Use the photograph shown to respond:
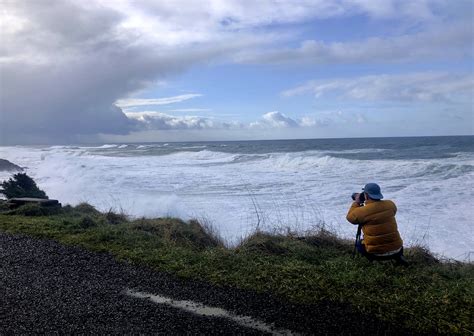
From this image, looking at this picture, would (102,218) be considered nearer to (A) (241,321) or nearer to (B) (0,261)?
(B) (0,261)

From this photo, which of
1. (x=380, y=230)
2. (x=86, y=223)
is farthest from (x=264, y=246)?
(x=86, y=223)

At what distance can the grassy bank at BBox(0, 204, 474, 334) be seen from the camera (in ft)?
13.6

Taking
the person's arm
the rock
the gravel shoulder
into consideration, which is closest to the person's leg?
the person's arm

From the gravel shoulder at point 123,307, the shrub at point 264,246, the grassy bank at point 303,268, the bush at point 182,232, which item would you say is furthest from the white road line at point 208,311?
the bush at point 182,232

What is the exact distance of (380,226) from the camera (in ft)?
17.7

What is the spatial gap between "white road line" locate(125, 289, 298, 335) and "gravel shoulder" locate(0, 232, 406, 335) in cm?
7

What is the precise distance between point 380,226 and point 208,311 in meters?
2.49

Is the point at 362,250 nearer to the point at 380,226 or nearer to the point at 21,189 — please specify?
the point at 380,226

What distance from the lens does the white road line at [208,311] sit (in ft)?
12.4

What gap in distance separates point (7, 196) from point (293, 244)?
30.9ft

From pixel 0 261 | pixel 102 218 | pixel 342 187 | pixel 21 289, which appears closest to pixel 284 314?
pixel 21 289

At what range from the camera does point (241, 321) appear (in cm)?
393

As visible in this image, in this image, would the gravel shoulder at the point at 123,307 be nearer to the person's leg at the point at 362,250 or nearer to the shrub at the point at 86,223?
the person's leg at the point at 362,250

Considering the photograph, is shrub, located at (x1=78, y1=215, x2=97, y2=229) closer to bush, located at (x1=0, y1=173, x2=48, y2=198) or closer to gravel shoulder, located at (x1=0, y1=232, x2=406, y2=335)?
gravel shoulder, located at (x1=0, y1=232, x2=406, y2=335)
